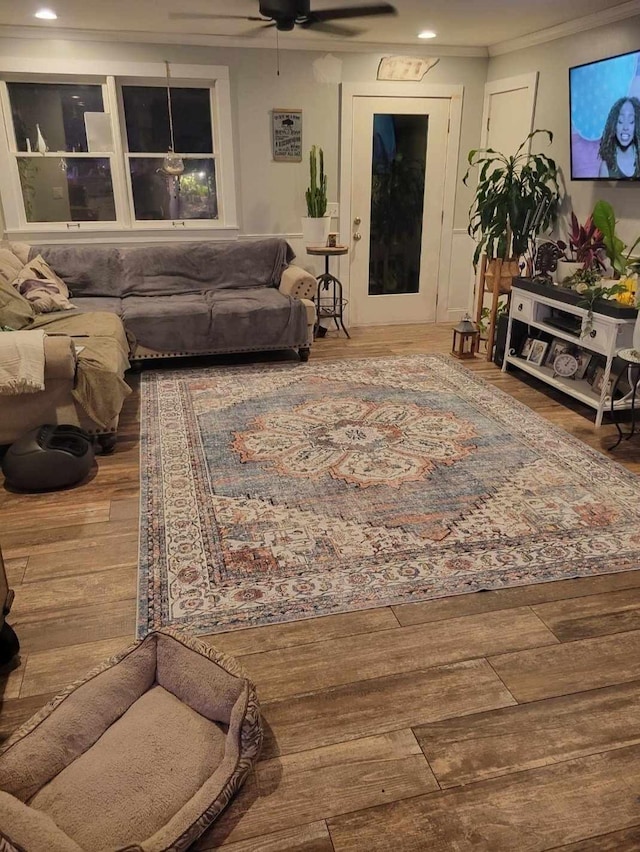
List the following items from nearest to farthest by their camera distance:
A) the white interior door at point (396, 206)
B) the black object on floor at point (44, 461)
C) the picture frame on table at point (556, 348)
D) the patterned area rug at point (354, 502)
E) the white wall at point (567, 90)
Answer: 1. the patterned area rug at point (354, 502)
2. the black object on floor at point (44, 461)
3. the white wall at point (567, 90)
4. the picture frame on table at point (556, 348)
5. the white interior door at point (396, 206)

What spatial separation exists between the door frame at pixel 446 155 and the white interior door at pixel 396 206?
1.5 inches

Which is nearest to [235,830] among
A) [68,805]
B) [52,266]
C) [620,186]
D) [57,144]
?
[68,805]

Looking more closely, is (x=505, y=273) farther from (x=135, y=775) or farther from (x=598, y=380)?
(x=135, y=775)

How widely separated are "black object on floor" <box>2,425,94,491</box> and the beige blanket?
0.22m

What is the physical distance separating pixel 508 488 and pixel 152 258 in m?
3.47

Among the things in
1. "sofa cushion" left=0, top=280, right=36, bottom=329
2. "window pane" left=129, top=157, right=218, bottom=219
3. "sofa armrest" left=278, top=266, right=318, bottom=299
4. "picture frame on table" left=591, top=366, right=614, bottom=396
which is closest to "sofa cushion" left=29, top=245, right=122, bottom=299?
"window pane" left=129, top=157, right=218, bottom=219

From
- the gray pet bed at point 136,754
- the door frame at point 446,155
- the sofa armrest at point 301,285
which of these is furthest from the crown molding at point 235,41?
the gray pet bed at point 136,754

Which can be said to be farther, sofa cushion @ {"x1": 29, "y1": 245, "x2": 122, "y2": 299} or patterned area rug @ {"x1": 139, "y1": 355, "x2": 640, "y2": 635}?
sofa cushion @ {"x1": 29, "y1": 245, "x2": 122, "y2": 299}

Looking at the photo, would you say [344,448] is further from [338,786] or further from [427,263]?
[427,263]

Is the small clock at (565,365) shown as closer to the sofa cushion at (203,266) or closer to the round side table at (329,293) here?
the round side table at (329,293)

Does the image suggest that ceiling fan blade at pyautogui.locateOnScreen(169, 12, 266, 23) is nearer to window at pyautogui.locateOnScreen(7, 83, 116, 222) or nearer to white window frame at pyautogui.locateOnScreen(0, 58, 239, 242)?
white window frame at pyautogui.locateOnScreen(0, 58, 239, 242)

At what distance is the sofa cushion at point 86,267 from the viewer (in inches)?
192

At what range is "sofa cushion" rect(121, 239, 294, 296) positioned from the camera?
5023mm

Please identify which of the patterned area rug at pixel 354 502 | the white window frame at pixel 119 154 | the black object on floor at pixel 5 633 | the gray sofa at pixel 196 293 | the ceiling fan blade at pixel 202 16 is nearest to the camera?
the black object on floor at pixel 5 633
